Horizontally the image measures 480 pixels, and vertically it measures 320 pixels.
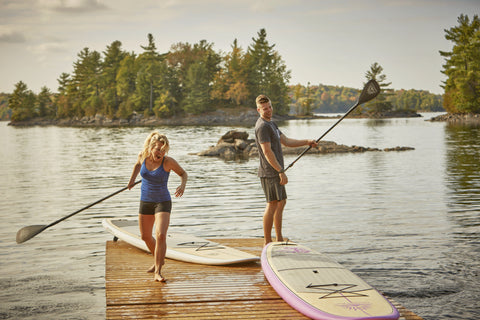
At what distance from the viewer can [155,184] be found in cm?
590

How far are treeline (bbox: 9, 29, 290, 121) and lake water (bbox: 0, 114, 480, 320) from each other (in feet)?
245

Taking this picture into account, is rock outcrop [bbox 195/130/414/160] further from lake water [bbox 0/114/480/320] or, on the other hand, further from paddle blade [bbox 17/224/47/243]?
paddle blade [bbox 17/224/47/243]

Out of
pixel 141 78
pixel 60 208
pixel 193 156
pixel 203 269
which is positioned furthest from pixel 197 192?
pixel 141 78

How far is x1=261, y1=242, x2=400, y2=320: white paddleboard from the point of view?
4.82m

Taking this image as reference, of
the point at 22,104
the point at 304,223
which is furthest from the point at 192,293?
the point at 22,104

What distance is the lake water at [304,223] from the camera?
7.09 metres

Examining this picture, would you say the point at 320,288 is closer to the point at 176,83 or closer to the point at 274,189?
the point at 274,189

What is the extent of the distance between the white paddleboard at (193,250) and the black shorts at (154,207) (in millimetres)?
1190

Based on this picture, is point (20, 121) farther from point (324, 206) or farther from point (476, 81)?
point (324, 206)

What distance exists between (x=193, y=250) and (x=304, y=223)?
16.0 ft

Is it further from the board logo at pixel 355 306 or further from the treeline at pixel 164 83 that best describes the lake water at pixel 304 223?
the treeline at pixel 164 83

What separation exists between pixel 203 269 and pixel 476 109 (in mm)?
83270

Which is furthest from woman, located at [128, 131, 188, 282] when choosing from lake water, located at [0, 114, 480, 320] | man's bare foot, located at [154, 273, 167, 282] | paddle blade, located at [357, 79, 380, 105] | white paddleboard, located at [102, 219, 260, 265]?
paddle blade, located at [357, 79, 380, 105]

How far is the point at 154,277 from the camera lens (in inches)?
245
